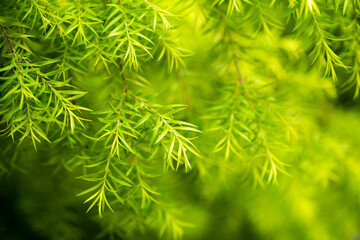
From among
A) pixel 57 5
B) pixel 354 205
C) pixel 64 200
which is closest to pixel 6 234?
pixel 64 200

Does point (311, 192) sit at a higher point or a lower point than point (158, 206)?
lower

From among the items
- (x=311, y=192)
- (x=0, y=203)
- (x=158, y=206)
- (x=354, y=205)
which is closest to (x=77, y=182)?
(x=0, y=203)

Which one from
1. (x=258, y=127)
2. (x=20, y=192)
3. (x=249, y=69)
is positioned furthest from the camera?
(x=20, y=192)

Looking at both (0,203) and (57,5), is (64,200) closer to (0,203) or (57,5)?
(0,203)

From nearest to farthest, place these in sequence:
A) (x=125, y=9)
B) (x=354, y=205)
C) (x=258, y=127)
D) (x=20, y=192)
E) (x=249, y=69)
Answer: (x=125, y=9)
(x=258, y=127)
(x=249, y=69)
(x=20, y=192)
(x=354, y=205)

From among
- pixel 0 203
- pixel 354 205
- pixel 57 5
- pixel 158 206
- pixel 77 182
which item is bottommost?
pixel 0 203

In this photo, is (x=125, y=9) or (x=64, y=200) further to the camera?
(x=64, y=200)
